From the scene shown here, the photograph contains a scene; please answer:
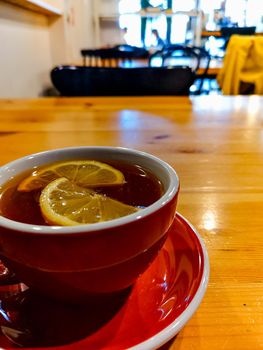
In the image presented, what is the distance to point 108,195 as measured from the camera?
11.1 inches

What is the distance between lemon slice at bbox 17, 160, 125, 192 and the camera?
30 cm

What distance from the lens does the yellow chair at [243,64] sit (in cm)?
241

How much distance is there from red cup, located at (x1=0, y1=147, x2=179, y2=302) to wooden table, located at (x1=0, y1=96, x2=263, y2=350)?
65mm

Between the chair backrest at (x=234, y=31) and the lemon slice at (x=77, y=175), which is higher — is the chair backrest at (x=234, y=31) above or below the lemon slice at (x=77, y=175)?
above

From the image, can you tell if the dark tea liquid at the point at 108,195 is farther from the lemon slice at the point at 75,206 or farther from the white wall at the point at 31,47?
the white wall at the point at 31,47

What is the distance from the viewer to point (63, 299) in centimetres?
24

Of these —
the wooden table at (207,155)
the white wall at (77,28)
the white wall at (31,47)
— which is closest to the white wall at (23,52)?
the white wall at (31,47)

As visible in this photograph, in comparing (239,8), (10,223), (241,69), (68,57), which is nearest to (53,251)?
(10,223)

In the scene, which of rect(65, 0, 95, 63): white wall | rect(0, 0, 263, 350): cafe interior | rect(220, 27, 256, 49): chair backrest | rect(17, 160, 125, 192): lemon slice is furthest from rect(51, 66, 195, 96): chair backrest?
rect(220, 27, 256, 49): chair backrest

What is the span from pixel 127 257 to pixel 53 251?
0.05 metres

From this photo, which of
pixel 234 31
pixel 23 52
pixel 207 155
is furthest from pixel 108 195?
pixel 234 31

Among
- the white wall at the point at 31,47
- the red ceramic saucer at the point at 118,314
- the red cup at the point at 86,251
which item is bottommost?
the red ceramic saucer at the point at 118,314

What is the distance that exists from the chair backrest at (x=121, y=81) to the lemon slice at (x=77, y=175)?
84cm

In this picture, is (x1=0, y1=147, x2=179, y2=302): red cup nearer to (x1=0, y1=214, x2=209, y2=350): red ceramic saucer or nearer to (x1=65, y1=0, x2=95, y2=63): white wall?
(x1=0, y1=214, x2=209, y2=350): red ceramic saucer
